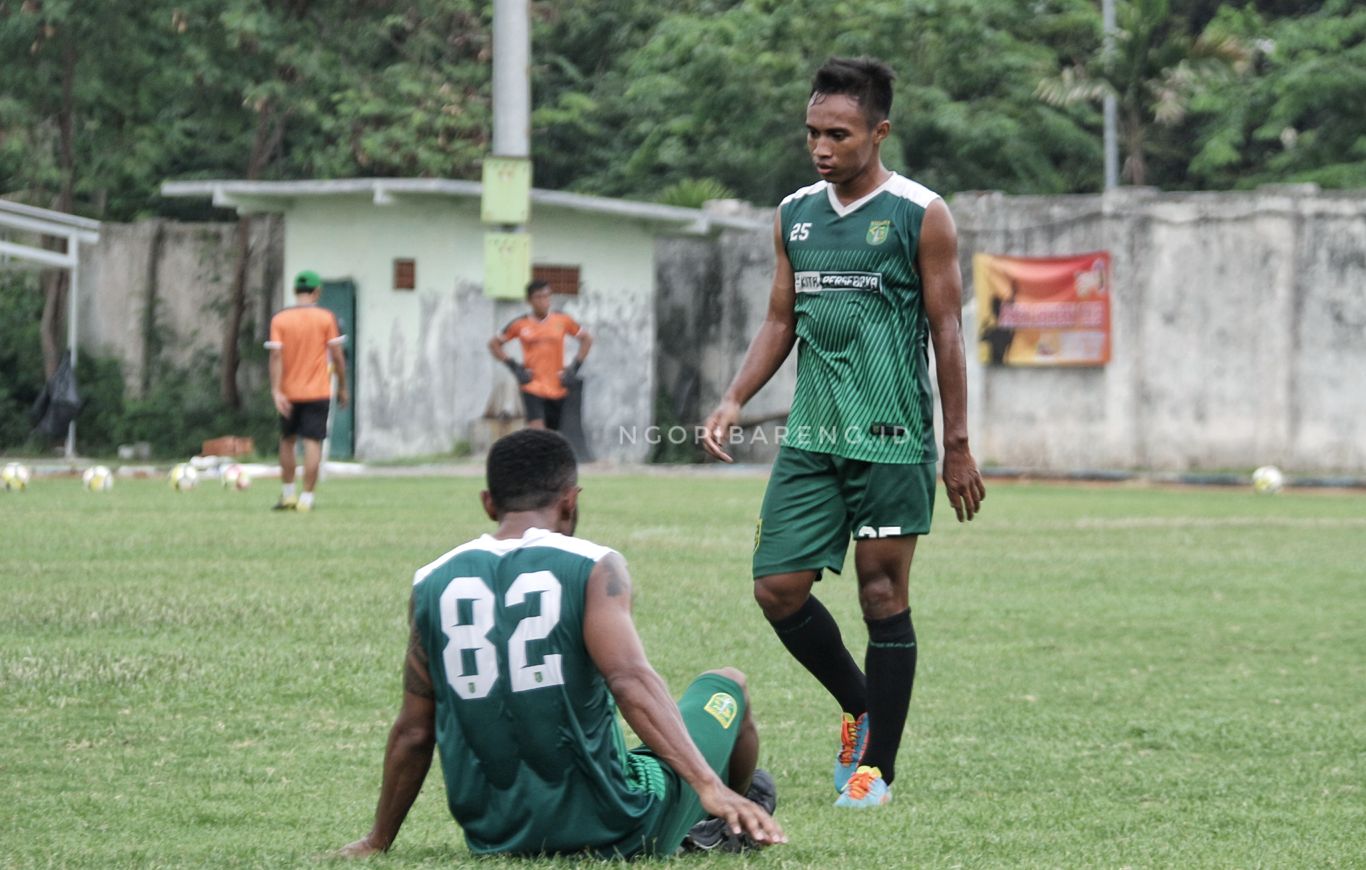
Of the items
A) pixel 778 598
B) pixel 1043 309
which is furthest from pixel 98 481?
pixel 778 598

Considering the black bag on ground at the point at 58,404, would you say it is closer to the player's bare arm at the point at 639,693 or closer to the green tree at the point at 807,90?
the green tree at the point at 807,90

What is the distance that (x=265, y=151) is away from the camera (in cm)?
3209

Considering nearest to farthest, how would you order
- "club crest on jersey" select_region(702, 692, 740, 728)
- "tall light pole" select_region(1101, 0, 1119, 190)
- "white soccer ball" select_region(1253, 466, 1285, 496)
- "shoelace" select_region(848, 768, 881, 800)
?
"club crest on jersey" select_region(702, 692, 740, 728) < "shoelace" select_region(848, 768, 881, 800) < "white soccer ball" select_region(1253, 466, 1285, 496) < "tall light pole" select_region(1101, 0, 1119, 190)

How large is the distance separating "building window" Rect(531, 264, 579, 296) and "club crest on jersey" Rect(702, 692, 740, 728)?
77.7ft

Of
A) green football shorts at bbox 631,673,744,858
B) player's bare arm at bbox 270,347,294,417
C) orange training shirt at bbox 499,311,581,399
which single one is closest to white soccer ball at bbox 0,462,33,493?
player's bare arm at bbox 270,347,294,417

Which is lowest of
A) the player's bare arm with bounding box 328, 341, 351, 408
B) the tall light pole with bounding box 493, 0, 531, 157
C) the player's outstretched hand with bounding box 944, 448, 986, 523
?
the player's outstretched hand with bounding box 944, 448, 986, 523

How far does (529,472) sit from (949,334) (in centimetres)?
187

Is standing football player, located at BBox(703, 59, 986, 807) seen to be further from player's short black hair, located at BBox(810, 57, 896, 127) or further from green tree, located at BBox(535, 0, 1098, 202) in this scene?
green tree, located at BBox(535, 0, 1098, 202)

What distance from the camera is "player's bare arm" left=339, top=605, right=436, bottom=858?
4824 mm

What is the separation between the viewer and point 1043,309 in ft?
87.7

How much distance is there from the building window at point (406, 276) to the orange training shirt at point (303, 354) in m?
10.2

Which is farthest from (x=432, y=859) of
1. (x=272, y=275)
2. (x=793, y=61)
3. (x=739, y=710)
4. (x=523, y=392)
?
(x=793, y=61)

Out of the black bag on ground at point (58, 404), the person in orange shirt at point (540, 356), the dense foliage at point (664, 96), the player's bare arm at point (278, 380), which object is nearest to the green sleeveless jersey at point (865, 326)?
the player's bare arm at point (278, 380)

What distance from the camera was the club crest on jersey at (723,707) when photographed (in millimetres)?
5191
